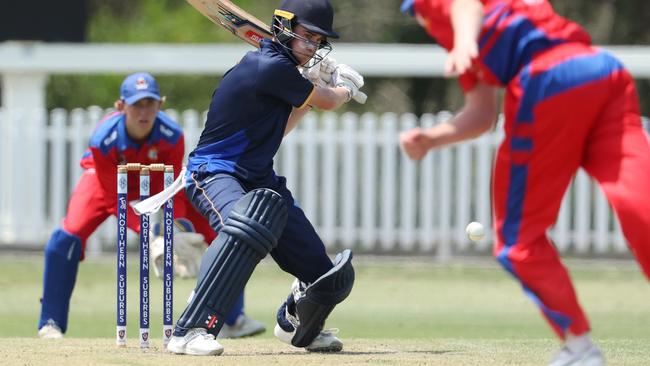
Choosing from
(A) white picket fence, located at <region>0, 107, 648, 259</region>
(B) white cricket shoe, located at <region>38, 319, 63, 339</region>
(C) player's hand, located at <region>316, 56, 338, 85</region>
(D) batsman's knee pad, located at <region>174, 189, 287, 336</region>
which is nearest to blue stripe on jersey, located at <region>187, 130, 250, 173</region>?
(D) batsman's knee pad, located at <region>174, 189, 287, 336</region>

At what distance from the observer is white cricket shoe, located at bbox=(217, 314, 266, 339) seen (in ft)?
28.1

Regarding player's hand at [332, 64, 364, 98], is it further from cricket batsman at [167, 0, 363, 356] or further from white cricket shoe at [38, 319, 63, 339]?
white cricket shoe at [38, 319, 63, 339]

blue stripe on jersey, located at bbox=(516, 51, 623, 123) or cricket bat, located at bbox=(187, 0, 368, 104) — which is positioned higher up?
cricket bat, located at bbox=(187, 0, 368, 104)

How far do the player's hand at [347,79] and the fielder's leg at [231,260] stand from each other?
0.89 meters

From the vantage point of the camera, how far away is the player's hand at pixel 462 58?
466cm

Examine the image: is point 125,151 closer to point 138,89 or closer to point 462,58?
point 138,89

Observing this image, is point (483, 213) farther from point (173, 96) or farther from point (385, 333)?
point (173, 96)

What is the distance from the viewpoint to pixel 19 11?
15.7m

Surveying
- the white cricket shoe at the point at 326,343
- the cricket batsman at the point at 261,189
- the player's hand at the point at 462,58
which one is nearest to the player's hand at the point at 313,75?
the cricket batsman at the point at 261,189

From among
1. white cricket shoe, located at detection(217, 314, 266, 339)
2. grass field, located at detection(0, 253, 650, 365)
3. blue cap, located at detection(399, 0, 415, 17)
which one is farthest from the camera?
white cricket shoe, located at detection(217, 314, 266, 339)

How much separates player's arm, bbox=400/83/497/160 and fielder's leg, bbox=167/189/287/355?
Result: 3.55 ft

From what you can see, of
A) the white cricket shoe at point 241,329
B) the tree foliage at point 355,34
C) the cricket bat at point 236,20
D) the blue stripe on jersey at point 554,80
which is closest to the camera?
the blue stripe on jersey at point 554,80

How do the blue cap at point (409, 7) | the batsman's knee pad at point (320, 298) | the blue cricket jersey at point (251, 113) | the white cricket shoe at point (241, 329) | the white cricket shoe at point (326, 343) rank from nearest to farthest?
the blue cap at point (409, 7)
the blue cricket jersey at point (251, 113)
the batsman's knee pad at point (320, 298)
the white cricket shoe at point (326, 343)
the white cricket shoe at point (241, 329)

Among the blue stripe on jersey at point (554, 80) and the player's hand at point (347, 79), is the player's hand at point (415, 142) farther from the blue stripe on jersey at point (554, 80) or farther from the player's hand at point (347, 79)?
the player's hand at point (347, 79)
